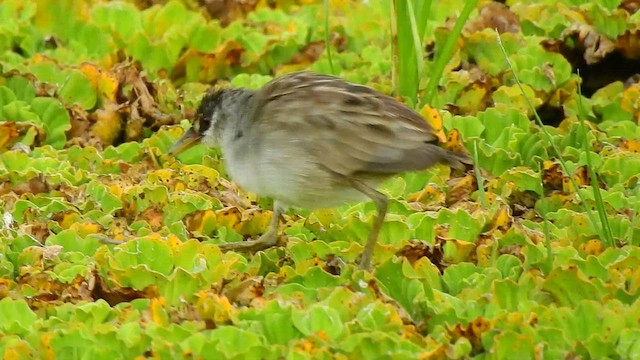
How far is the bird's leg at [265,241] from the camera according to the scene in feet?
18.6

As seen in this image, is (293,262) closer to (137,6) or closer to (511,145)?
(511,145)

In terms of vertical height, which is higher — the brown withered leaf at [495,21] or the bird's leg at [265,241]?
the brown withered leaf at [495,21]

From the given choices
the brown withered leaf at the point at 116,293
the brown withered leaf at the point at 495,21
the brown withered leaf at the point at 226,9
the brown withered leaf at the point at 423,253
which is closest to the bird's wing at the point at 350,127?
the brown withered leaf at the point at 423,253

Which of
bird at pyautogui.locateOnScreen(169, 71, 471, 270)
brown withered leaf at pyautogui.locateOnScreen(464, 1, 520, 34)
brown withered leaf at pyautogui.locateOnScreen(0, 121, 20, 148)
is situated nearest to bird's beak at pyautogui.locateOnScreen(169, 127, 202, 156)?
bird at pyautogui.locateOnScreen(169, 71, 471, 270)

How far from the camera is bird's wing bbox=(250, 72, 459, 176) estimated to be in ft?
17.2

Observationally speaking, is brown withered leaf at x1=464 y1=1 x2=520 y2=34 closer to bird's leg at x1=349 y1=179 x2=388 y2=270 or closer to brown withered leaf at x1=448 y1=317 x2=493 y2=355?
bird's leg at x1=349 y1=179 x2=388 y2=270

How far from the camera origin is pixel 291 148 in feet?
17.3

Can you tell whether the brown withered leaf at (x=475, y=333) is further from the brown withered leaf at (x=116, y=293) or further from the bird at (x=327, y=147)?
the brown withered leaf at (x=116, y=293)

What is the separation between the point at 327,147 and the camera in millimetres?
5254

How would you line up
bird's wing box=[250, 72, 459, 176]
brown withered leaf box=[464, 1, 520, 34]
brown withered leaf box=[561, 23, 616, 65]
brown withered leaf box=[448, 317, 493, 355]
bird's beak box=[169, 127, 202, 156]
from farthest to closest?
1. brown withered leaf box=[464, 1, 520, 34]
2. brown withered leaf box=[561, 23, 616, 65]
3. bird's beak box=[169, 127, 202, 156]
4. bird's wing box=[250, 72, 459, 176]
5. brown withered leaf box=[448, 317, 493, 355]

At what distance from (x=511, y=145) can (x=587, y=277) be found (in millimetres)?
1781

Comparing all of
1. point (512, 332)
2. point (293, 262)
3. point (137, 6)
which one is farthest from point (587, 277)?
point (137, 6)

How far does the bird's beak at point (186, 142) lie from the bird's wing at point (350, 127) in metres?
0.71

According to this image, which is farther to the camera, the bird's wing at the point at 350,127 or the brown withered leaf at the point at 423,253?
the brown withered leaf at the point at 423,253
